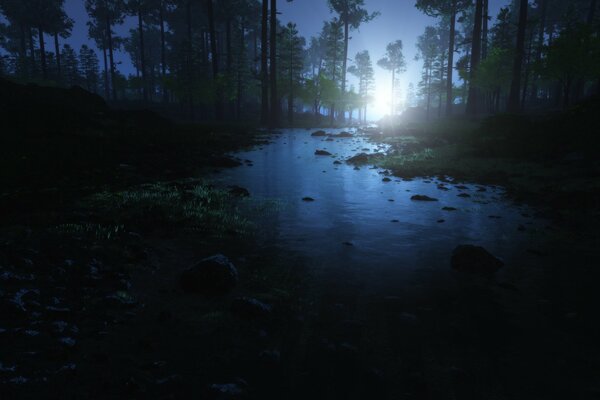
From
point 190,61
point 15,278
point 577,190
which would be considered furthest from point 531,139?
point 190,61

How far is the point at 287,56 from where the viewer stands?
45.6 m

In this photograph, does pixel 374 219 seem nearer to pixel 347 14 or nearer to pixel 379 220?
pixel 379 220

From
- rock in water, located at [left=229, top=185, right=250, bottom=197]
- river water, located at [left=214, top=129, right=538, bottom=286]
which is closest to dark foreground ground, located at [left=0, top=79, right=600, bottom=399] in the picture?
river water, located at [left=214, top=129, right=538, bottom=286]

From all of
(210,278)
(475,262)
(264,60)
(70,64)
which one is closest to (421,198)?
(475,262)

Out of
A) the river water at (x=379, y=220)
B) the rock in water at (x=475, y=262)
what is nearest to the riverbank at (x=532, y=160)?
the river water at (x=379, y=220)

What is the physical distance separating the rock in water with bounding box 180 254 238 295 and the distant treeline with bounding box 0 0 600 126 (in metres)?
25.6

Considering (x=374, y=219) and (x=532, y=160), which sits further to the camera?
(x=532, y=160)

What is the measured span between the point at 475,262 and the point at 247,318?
283cm

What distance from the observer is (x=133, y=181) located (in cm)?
849

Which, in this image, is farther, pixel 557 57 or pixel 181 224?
pixel 557 57

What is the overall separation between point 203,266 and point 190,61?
42.3m

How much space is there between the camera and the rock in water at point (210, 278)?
3.68 meters

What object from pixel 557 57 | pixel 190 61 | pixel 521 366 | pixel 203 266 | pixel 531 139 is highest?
pixel 190 61

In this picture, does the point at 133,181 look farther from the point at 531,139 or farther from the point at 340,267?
the point at 531,139
